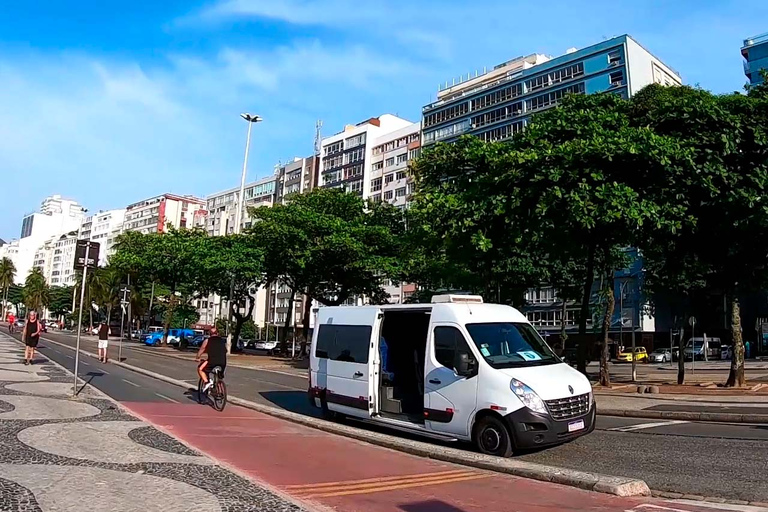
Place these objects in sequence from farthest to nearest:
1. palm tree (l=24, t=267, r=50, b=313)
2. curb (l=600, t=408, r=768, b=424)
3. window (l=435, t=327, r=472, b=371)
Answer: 1. palm tree (l=24, t=267, r=50, b=313)
2. curb (l=600, t=408, r=768, b=424)
3. window (l=435, t=327, r=472, b=371)

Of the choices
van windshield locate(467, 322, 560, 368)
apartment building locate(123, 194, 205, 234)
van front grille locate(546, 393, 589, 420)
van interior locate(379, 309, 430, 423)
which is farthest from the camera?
apartment building locate(123, 194, 205, 234)

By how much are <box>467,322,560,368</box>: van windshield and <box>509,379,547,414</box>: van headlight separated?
0.52 meters

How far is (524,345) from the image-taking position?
32.2 feet

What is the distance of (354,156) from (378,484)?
89129 millimetres

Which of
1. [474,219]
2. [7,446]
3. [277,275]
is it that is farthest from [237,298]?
[7,446]

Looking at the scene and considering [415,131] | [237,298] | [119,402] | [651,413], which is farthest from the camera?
[415,131]

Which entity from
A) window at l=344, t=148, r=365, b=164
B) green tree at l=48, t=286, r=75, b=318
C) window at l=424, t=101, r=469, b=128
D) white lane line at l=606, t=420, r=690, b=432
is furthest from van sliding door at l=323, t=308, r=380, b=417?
green tree at l=48, t=286, r=75, b=318

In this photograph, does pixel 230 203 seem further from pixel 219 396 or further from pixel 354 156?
pixel 219 396

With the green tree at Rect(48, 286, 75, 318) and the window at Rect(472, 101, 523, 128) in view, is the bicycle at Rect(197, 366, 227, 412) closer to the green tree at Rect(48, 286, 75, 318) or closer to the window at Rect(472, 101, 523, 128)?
the window at Rect(472, 101, 523, 128)

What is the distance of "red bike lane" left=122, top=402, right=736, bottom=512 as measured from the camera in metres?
6.14

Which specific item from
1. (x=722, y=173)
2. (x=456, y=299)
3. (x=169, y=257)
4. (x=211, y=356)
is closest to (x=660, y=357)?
(x=169, y=257)

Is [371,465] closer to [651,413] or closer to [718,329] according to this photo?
[651,413]

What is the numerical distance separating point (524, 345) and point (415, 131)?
77196 millimetres

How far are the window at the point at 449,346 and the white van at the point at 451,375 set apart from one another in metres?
0.02
